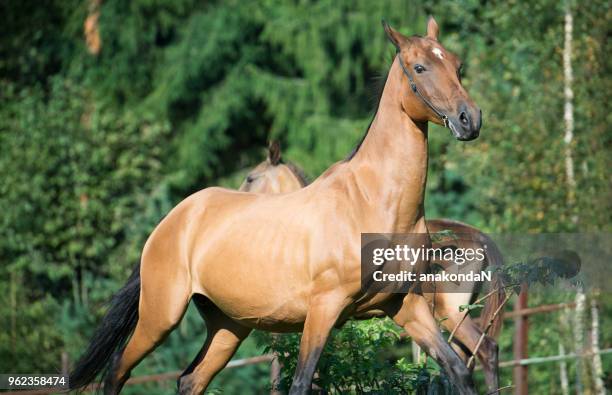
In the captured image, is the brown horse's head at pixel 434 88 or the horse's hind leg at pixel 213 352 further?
the horse's hind leg at pixel 213 352

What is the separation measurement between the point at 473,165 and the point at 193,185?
6219mm

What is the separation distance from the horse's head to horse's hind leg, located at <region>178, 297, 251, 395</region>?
199cm

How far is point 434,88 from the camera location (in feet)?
15.2

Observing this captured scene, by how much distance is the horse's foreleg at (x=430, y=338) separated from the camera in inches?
182

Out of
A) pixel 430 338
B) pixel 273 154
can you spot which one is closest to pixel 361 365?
pixel 430 338

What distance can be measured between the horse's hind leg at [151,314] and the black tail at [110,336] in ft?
0.30

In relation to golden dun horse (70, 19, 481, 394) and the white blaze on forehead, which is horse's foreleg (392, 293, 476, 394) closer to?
golden dun horse (70, 19, 481, 394)

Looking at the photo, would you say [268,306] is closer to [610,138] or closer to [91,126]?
[610,138]

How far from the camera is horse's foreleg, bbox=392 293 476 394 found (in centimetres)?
462

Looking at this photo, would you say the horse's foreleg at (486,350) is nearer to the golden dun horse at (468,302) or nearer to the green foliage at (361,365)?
the golden dun horse at (468,302)

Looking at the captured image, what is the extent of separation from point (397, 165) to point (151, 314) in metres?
1.82

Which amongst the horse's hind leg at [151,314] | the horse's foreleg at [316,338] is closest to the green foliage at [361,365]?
the horse's foreleg at [316,338]

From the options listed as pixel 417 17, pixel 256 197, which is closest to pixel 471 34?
pixel 417 17

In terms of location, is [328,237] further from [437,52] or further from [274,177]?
[274,177]
